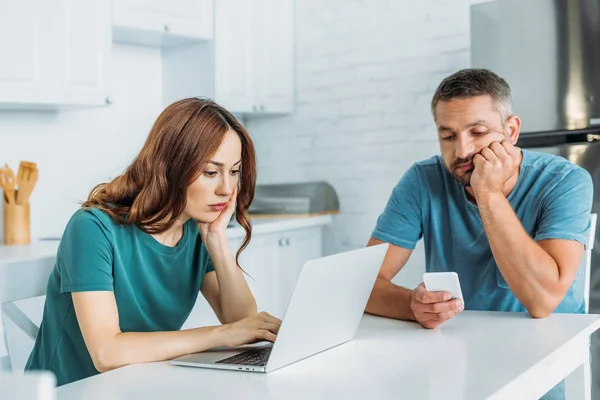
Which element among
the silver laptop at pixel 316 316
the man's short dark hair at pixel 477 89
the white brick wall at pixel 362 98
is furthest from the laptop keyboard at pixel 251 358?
the white brick wall at pixel 362 98

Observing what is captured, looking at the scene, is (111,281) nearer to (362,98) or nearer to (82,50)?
(82,50)

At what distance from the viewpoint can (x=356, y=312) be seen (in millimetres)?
1493

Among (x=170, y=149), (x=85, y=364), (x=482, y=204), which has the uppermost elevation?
(x=170, y=149)

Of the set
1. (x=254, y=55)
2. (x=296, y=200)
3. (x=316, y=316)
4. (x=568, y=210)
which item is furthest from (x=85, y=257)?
(x=254, y=55)

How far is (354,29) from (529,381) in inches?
115

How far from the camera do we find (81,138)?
3.40 metres

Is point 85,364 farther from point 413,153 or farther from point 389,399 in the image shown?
point 413,153

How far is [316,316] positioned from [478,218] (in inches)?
32.8

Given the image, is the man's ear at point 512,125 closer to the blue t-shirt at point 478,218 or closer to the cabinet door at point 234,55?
the blue t-shirt at point 478,218

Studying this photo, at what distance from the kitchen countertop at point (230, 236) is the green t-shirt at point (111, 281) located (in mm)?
831

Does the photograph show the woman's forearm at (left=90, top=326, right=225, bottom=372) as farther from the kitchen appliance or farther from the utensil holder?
the kitchen appliance

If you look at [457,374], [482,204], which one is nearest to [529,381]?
[457,374]

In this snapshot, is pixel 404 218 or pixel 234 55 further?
pixel 234 55

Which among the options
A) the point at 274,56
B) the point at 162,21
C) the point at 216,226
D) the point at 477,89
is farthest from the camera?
the point at 274,56
